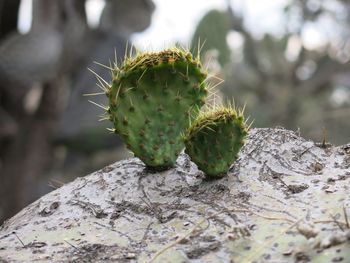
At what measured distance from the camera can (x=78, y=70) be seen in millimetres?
8031

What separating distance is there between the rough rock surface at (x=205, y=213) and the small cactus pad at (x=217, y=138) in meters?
0.07

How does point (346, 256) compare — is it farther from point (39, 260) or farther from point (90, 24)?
point (90, 24)

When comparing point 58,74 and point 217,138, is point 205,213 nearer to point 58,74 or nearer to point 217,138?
point 217,138

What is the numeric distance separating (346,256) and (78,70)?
6593 mm

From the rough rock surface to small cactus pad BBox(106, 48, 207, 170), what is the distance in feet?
0.39

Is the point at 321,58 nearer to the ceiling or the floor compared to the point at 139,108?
nearer to the floor

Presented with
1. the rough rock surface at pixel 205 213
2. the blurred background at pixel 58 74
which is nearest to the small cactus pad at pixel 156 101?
the rough rock surface at pixel 205 213

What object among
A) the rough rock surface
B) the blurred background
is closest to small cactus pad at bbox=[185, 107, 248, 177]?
the rough rock surface

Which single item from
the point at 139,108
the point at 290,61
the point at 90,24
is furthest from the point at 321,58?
the point at 139,108

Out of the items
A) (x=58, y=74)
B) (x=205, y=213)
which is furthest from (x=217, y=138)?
(x=58, y=74)

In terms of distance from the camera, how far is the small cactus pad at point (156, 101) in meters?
2.49

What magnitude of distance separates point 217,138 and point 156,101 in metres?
0.33

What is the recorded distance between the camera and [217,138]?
239cm

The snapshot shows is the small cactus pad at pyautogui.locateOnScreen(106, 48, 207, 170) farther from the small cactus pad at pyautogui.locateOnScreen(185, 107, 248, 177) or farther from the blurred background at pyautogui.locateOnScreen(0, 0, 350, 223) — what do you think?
the blurred background at pyautogui.locateOnScreen(0, 0, 350, 223)
